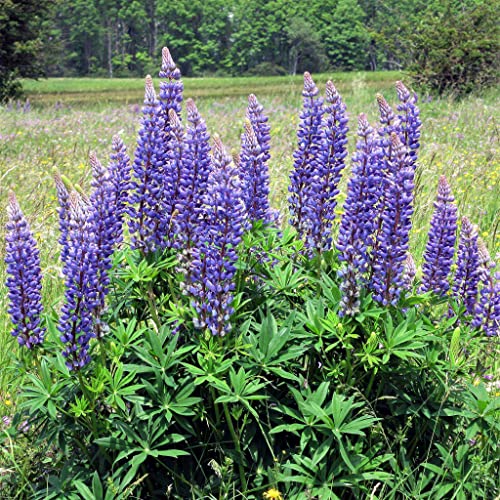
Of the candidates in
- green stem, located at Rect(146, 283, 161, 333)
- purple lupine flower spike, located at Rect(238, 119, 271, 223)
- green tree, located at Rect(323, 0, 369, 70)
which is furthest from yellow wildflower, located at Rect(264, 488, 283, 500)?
green tree, located at Rect(323, 0, 369, 70)

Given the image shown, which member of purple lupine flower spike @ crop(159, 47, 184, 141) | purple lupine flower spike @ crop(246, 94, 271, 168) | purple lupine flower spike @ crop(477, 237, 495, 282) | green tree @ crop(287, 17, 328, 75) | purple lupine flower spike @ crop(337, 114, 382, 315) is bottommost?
green tree @ crop(287, 17, 328, 75)

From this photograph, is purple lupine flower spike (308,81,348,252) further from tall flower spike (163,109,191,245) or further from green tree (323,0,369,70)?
green tree (323,0,369,70)

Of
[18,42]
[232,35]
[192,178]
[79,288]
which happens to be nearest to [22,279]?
[79,288]

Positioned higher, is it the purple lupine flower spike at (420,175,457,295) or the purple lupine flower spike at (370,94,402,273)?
the purple lupine flower spike at (370,94,402,273)

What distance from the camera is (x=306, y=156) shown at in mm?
2691

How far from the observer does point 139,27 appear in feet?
324

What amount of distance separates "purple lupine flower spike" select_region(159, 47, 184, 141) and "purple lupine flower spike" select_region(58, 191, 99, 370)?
1.86 feet

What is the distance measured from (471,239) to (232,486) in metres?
1.40

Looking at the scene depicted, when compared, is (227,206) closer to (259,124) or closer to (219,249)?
(219,249)

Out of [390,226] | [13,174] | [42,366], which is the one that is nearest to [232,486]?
[42,366]

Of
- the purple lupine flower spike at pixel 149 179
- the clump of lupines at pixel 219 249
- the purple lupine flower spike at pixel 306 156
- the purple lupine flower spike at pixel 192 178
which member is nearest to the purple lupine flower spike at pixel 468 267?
the purple lupine flower spike at pixel 306 156

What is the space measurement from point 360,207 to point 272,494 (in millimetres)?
1110

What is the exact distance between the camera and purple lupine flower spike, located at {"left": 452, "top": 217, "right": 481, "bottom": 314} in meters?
2.58

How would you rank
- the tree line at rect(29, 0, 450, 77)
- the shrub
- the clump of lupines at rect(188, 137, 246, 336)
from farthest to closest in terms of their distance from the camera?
the tree line at rect(29, 0, 450, 77), the shrub, the clump of lupines at rect(188, 137, 246, 336)
